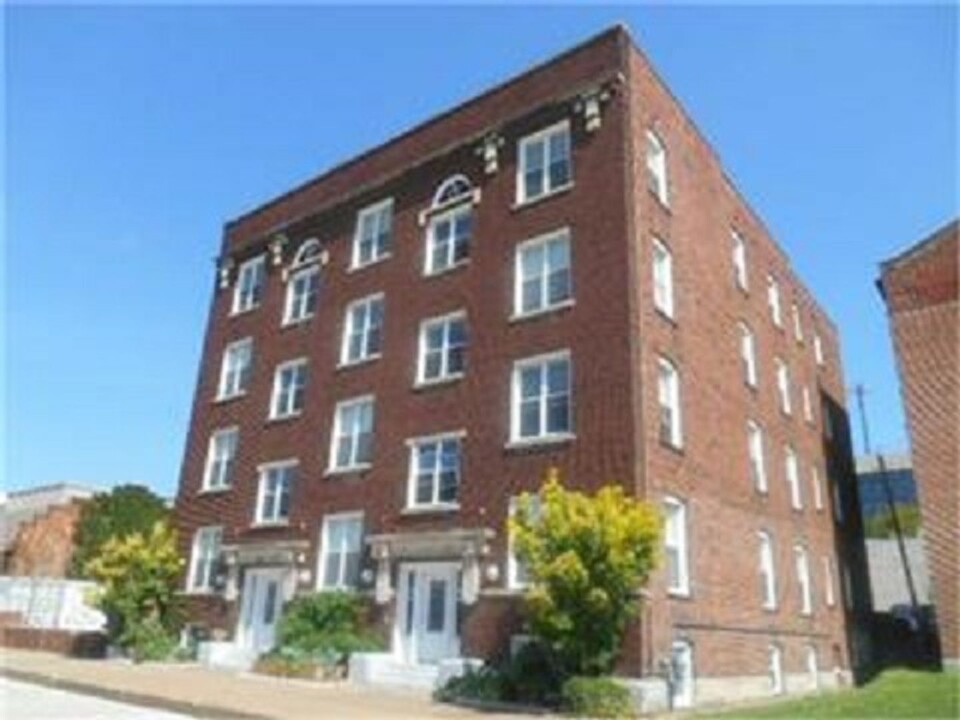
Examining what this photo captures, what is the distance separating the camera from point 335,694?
1983cm

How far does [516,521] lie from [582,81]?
41.7ft

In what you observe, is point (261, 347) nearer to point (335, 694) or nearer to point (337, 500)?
point (337, 500)

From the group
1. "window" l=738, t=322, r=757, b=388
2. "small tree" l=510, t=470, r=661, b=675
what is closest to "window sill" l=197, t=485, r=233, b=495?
"small tree" l=510, t=470, r=661, b=675

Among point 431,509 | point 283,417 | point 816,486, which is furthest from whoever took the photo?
point 816,486

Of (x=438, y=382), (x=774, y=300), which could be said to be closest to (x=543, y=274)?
(x=438, y=382)

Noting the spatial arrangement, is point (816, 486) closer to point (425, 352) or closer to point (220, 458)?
point (425, 352)

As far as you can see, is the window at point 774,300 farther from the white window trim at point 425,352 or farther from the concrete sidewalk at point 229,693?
the concrete sidewalk at point 229,693

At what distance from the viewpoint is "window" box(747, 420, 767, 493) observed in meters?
28.5

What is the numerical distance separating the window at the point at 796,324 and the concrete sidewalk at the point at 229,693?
22.6 metres

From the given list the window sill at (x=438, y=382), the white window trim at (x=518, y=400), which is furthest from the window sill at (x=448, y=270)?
the white window trim at (x=518, y=400)

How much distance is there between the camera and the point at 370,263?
30.1 meters

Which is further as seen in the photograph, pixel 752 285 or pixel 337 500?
pixel 752 285

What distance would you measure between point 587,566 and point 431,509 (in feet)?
23.9

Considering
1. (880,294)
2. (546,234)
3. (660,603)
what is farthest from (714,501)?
(880,294)
